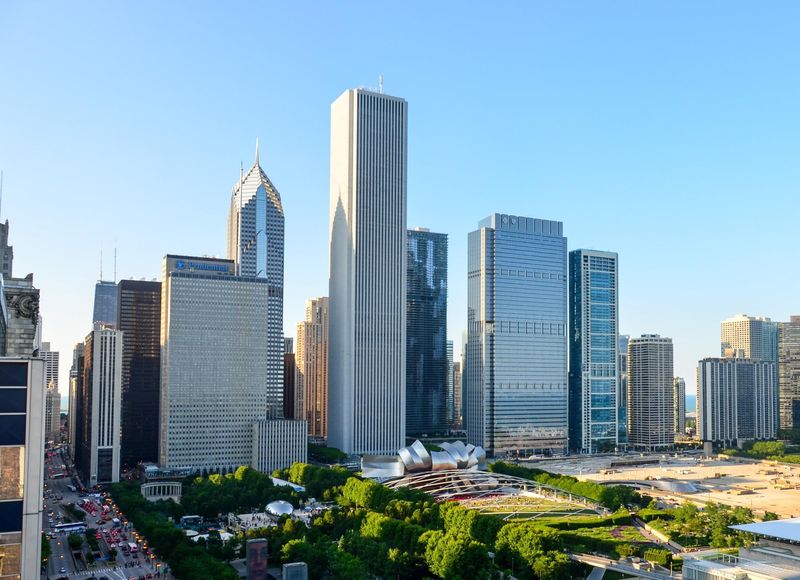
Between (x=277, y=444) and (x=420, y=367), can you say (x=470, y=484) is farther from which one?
(x=420, y=367)

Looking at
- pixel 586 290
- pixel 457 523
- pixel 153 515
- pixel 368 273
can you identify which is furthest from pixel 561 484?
pixel 586 290

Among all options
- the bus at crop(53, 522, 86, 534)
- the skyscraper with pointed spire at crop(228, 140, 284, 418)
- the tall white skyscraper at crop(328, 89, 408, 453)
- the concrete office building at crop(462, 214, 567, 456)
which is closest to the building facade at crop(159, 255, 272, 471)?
the tall white skyscraper at crop(328, 89, 408, 453)

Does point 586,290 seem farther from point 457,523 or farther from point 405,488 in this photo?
point 457,523

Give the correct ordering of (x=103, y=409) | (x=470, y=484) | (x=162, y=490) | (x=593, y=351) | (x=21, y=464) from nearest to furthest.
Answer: (x=21, y=464), (x=470, y=484), (x=162, y=490), (x=103, y=409), (x=593, y=351)

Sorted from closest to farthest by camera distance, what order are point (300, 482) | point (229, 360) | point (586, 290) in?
point (300, 482), point (229, 360), point (586, 290)

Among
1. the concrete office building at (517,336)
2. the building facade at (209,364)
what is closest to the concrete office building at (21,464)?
the building facade at (209,364)

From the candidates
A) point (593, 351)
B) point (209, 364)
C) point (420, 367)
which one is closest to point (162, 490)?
point (209, 364)

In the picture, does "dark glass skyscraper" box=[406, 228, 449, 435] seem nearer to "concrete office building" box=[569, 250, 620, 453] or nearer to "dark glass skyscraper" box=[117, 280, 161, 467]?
"concrete office building" box=[569, 250, 620, 453]
